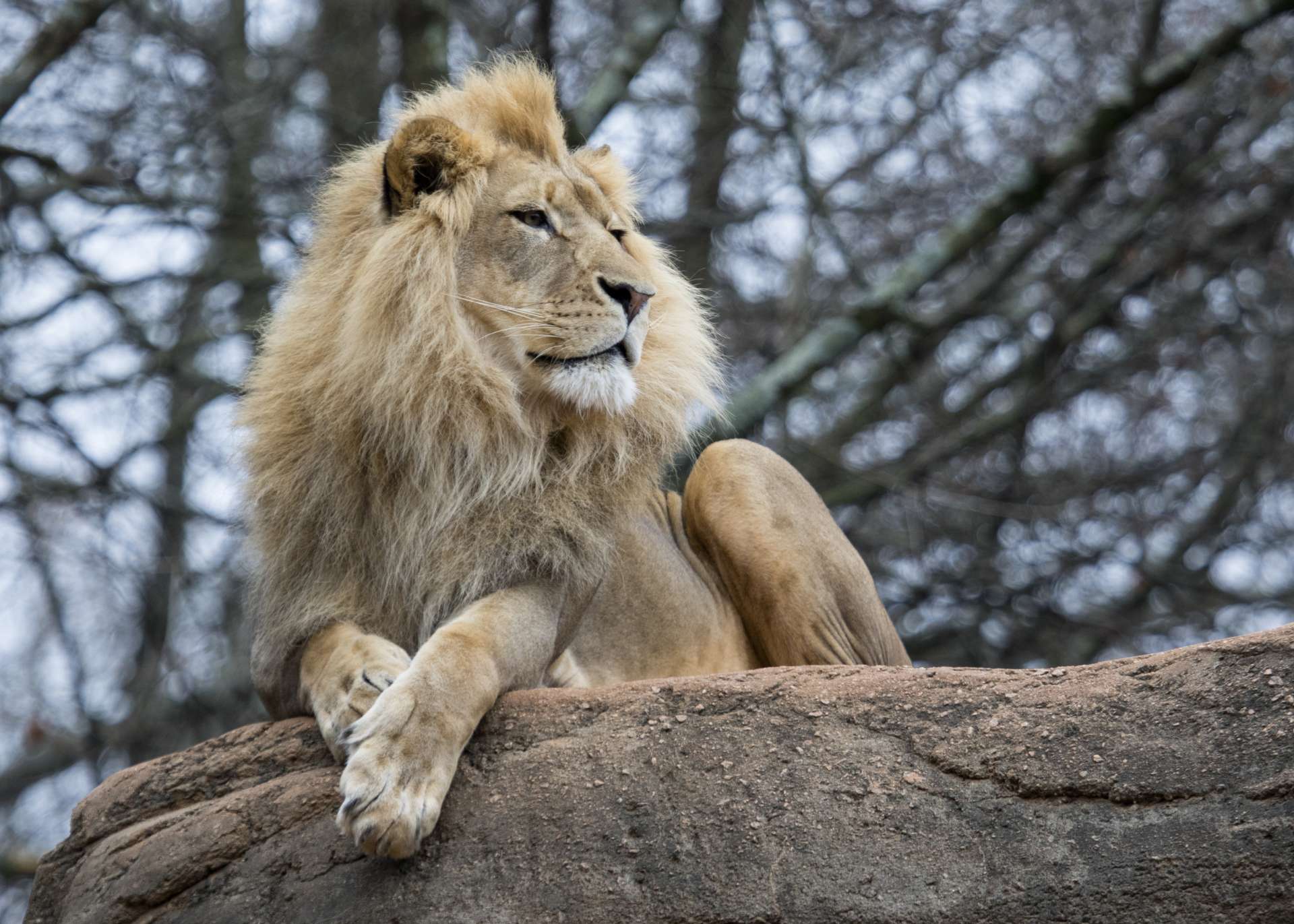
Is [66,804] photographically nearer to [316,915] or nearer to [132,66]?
[132,66]

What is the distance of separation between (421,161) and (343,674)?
1.45 metres

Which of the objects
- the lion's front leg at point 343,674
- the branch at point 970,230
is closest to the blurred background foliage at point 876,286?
the branch at point 970,230

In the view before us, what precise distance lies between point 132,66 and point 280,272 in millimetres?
1566

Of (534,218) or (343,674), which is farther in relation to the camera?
(534,218)

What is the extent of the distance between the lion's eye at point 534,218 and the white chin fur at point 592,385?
0.44 meters

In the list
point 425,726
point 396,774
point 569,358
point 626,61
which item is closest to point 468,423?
point 569,358

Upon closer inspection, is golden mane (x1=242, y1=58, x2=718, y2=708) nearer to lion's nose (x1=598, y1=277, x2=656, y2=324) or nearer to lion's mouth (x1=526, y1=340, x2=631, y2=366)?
lion's mouth (x1=526, y1=340, x2=631, y2=366)

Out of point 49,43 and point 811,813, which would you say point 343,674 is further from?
point 49,43

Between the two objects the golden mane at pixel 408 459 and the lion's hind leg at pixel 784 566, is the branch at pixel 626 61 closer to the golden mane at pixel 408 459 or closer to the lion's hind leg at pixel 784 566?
the lion's hind leg at pixel 784 566

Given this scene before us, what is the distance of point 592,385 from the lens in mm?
4098

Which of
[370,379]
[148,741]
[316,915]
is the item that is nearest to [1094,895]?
[316,915]

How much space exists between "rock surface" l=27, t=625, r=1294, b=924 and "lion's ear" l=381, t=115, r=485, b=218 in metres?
1.41

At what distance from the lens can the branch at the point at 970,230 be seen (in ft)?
27.3

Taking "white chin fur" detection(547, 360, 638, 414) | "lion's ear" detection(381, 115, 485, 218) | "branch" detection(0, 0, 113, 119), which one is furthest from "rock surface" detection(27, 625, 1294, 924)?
"branch" detection(0, 0, 113, 119)
